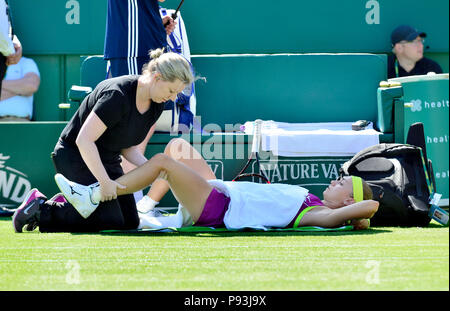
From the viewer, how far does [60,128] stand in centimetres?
689

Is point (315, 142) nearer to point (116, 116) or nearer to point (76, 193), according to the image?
point (116, 116)

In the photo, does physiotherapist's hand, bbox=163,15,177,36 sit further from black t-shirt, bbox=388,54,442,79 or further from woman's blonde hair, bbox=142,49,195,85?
black t-shirt, bbox=388,54,442,79

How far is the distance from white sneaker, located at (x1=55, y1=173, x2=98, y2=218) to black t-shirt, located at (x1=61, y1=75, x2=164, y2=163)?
276 mm

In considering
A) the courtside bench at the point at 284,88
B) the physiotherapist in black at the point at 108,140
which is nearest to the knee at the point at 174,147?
the physiotherapist in black at the point at 108,140

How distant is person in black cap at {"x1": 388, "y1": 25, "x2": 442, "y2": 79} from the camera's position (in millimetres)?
8016

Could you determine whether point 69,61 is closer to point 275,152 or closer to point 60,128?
point 60,128

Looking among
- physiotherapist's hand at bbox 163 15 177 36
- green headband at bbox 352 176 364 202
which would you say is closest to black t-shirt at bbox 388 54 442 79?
physiotherapist's hand at bbox 163 15 177 36

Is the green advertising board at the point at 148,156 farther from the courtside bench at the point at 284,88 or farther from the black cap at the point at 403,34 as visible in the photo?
the black cap at the point at 403,34

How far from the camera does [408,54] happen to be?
805 centimetres

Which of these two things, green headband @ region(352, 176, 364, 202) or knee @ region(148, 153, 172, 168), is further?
green headband @ region(352, 176, 364, 202)

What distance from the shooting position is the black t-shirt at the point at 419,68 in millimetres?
8086

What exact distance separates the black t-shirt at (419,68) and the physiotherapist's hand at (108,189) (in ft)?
13.1

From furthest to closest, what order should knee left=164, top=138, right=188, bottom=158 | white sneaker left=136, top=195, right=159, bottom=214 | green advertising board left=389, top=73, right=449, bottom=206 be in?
green advertising board left=389, top=73, right=449, bottom=206 → knee left=164, top=138, right=188, bottom=158 → white sneaker left=136, top=195, right=159, bottom=214
